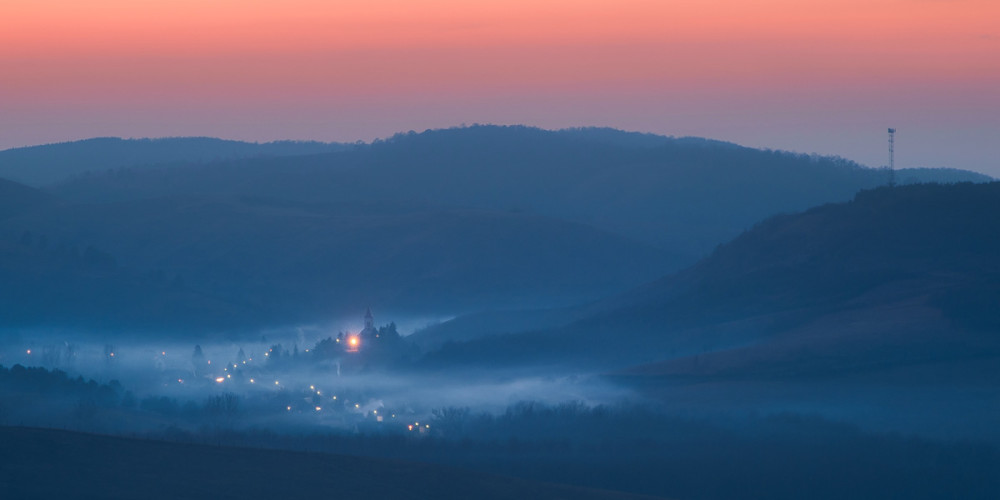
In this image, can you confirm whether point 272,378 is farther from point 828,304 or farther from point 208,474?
point 208,474

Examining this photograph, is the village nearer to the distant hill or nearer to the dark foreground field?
the distant hill

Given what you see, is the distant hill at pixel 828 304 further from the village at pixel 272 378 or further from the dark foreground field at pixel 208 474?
the dark foreground field at pixel 208 474

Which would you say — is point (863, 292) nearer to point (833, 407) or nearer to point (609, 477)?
point (833, 407)

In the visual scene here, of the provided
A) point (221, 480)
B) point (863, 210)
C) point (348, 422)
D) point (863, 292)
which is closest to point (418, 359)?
point (348, 422)

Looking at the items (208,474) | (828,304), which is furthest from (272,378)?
(208,474)

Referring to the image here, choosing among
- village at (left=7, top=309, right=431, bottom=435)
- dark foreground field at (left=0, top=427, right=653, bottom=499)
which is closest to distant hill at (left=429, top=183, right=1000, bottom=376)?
village at (left=7, top=309, right=431, bottom=435)
